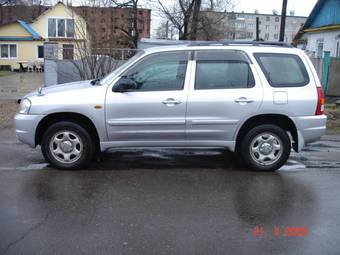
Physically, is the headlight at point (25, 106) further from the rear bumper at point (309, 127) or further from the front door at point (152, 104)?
the rear bumper at point (309, 127)

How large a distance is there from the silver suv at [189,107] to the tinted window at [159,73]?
0.01 m

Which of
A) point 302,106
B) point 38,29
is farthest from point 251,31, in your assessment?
point 302,106

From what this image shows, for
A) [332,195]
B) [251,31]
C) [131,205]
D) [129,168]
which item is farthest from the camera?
[251,31]

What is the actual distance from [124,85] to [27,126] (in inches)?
59.4

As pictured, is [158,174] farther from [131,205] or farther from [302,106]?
[302,106]

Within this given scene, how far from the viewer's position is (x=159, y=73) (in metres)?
6.31

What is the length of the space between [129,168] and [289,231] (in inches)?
117

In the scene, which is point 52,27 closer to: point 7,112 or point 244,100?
point 7,112

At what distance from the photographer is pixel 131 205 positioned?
501cm

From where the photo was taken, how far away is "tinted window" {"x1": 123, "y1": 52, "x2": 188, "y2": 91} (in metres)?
6.29

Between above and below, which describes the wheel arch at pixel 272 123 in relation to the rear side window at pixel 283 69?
Answer: below

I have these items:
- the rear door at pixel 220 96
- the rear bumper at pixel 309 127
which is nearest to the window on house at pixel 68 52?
the rear door at pixel 220 96

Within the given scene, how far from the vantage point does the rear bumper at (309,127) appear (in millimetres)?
6348
